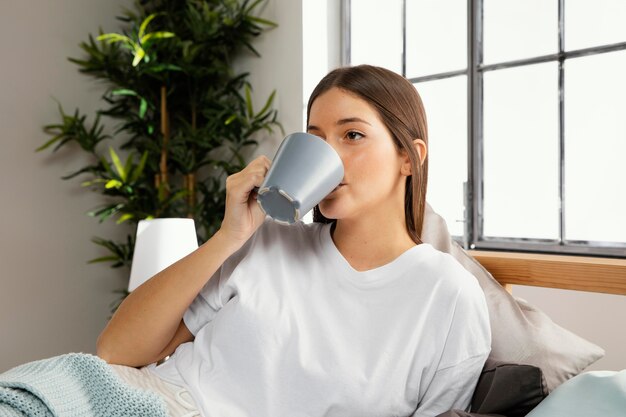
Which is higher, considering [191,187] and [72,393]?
[191,187]

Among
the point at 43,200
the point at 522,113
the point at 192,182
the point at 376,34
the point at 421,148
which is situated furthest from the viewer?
the point at 43,200

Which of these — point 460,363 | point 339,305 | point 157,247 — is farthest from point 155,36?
point 460,363

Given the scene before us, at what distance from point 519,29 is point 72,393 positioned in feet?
6.68

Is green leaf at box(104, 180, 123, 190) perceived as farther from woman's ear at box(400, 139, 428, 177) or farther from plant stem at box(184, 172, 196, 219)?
woman's ear at box(400, 139, 428, 177)

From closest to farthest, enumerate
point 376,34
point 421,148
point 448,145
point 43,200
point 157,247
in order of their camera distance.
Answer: point 421,148 → point 157,247 → point 448,145 → point 376,34 → point 43,200

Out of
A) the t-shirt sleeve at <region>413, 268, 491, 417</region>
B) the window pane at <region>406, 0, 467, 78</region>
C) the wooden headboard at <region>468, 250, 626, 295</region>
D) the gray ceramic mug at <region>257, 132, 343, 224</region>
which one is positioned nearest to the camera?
the gray ceramic mug at <region>257, 132, 343, 224</region>

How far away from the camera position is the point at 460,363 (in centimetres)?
101

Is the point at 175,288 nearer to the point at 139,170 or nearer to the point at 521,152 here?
the point at 521,152

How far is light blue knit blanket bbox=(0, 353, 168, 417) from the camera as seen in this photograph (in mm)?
876

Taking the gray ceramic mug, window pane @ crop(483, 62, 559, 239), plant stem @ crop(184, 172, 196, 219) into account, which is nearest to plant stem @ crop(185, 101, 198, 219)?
plant stem @ crop(184, 172, 196, 219)

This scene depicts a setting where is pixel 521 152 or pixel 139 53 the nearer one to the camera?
pixel 521 152

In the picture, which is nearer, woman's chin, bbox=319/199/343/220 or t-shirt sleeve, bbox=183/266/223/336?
woman's chin, bbox=319/199/343/220

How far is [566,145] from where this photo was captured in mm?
2154

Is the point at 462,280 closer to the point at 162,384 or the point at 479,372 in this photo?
the point at 479,372
